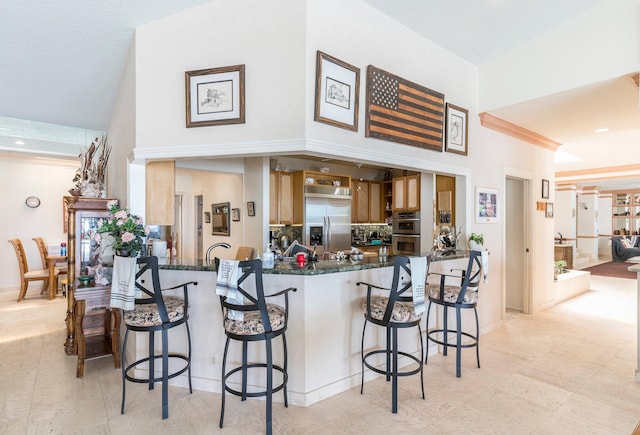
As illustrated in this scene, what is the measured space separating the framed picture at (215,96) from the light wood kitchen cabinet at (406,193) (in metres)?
3.86

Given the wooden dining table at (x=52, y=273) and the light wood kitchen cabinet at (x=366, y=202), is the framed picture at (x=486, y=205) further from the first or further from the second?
the wooden dining table at (x=52, y=273)

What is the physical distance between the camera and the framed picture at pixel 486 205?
4.33 metres

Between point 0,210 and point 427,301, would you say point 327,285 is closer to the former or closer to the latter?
point 427,301

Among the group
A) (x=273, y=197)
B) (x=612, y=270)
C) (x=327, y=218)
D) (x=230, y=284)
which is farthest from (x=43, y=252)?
(x=612, y=270)

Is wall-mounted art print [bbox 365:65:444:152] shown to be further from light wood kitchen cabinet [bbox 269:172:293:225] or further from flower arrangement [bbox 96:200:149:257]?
light wood kitchen cabinet [bbox 269:172:293:225]

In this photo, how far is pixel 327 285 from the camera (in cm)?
274

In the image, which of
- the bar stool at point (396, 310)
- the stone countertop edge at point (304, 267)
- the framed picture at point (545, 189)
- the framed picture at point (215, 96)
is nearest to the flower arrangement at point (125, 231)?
the stone countertop edge at point (304, 267)

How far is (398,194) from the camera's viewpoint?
630 centimetres

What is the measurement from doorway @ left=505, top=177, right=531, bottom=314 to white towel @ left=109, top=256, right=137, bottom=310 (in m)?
5.08

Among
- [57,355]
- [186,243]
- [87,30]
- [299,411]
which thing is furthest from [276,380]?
[186,243]

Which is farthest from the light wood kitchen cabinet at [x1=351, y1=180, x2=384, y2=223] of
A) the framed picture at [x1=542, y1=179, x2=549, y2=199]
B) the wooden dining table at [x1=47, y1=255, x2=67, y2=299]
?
the wooden dining table at [x1=47, y1=255, x2=67, y2=299]

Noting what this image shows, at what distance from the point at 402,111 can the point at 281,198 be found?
2.56 m

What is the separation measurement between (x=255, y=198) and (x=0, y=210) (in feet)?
17.1

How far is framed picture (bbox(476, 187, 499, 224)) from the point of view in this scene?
4.33 m
